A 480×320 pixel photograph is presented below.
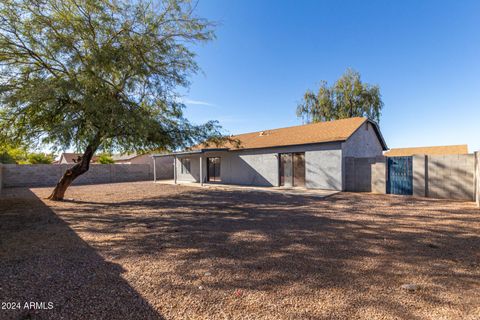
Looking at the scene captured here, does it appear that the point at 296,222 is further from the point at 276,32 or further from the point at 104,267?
the point at 276,32

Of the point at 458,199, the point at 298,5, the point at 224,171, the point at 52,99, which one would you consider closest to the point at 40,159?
the point at 224,171

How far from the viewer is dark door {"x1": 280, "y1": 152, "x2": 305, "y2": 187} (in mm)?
14812

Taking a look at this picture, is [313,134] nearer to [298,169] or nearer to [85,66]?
[298,169]

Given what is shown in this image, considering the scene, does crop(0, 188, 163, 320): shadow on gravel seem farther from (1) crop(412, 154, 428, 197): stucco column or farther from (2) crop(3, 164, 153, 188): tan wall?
(2) crop(3, 164, 153, 188): tan wall

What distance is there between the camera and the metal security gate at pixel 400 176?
1113 cm

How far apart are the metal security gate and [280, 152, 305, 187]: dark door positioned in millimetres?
4701

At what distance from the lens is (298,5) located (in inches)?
508

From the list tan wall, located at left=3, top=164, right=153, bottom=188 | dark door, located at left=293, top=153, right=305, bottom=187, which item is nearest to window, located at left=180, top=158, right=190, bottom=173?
tan wall, located at left=3, top=164, right=153, bottom=188

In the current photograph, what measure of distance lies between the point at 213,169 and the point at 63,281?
58.1ft

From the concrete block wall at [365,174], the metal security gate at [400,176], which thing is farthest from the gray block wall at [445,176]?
the concrete block wall at [365,174]

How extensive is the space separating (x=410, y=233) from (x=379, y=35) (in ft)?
45.6

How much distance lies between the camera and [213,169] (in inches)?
819

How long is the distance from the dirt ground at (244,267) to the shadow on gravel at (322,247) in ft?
0.07

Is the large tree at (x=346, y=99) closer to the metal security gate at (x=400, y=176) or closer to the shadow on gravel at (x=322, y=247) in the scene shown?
the metal security gate at (x=400, y=176)
